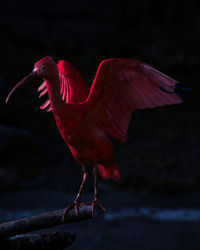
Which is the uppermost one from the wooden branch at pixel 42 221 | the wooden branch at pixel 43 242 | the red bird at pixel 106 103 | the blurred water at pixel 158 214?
the red bird at pixel 106 103

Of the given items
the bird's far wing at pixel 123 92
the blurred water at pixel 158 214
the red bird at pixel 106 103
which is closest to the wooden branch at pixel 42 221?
the red bird at pixel 106 103

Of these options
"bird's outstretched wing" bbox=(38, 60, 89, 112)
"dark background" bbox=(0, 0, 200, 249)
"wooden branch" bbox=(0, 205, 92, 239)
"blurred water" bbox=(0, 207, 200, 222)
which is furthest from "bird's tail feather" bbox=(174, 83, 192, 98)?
"blurred water" bbox=(0, 207, 200, 222)

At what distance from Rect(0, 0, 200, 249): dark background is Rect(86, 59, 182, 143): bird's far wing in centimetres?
63

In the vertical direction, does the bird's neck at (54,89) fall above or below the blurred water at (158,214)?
above

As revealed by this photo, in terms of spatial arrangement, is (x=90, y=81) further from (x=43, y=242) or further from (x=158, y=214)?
(x=43, y=242)

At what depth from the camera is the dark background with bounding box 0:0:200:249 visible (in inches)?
272

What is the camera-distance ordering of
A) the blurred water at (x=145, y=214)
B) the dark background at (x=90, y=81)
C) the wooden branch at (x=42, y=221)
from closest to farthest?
the wooden branch at (x=42, y=221) → the blurred water at (x=145, y=214) → the dark background at (x=90, y=81)

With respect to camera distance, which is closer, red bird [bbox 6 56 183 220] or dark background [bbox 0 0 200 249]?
red bird [bbox 6 56 183 220]

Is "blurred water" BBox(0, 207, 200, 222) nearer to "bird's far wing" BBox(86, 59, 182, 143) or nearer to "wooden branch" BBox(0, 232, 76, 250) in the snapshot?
"wooden branch" BBox(0, 232, 76, 250)

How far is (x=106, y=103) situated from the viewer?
Answer: 2.55 m

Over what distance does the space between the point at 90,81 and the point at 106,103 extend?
8.82 meters

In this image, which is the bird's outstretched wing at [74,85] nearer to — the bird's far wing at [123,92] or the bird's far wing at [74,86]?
the bird's far wing at [74,86]

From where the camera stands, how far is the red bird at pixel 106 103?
248cm

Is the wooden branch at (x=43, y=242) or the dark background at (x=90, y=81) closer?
the wooden branch at (x=43, y=242)
